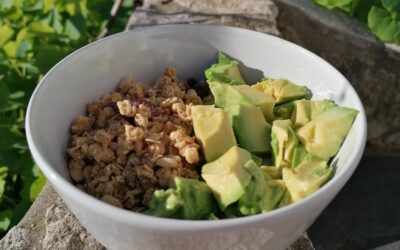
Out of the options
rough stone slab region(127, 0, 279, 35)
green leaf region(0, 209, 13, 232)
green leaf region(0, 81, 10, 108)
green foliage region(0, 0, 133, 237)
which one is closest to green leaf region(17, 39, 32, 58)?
green foliage region(0, 0, 133, 237)

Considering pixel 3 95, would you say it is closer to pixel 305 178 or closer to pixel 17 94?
pixel 17 94

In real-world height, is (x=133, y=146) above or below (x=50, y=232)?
above

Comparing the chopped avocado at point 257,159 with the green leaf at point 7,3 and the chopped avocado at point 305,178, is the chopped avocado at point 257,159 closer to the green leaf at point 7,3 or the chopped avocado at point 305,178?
the chopped avocado at point 305,178

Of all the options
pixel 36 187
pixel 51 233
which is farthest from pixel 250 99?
pixel 36 187

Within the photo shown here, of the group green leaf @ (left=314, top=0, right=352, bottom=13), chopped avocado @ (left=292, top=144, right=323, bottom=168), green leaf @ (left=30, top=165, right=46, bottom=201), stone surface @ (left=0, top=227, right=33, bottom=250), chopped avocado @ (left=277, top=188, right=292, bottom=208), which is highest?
chopped avocado @ (left=292, top=144, right=323, bottom=168)

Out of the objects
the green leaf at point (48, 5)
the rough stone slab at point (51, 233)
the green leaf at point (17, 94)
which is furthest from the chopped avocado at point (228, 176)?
the green leaf at point (48, 5)

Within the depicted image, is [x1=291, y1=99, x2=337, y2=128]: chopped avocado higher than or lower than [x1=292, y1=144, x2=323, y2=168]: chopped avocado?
higher

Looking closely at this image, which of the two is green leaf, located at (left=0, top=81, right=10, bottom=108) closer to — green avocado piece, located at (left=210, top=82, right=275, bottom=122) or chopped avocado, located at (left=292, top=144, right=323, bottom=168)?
green avocado piece, located at (left=210, top=82, right=275, bottom=122)

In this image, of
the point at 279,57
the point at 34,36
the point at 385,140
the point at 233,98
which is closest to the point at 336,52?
the point at 385,140
